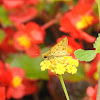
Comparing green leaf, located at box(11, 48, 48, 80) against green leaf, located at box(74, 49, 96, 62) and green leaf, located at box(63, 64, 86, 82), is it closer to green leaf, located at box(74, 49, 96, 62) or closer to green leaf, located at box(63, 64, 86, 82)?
green leaf, located at box(63, 64, 86, 82)

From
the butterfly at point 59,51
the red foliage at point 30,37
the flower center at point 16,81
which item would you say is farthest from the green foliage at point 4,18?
the butterfly at point 59,51

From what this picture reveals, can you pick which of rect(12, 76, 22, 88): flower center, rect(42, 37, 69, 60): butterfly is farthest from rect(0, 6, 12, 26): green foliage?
rect(42, 37, 69, 60): butterfly

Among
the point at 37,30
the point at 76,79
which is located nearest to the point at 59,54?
the point at 76,79

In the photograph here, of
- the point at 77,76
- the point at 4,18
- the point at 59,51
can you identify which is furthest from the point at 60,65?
the point at 4,18

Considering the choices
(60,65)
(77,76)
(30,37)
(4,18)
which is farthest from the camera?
(4,18)

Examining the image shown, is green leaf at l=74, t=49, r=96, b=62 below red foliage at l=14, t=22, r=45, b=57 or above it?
below

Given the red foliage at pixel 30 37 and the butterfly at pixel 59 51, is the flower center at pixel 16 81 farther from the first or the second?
the butterfly at pixel 59 51

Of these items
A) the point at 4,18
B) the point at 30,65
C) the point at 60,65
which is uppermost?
the point at 4,18

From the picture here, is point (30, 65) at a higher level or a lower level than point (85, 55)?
higher

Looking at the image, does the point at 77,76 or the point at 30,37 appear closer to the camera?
the point at 77,76

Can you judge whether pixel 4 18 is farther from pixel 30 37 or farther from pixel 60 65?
pixel 60 65
